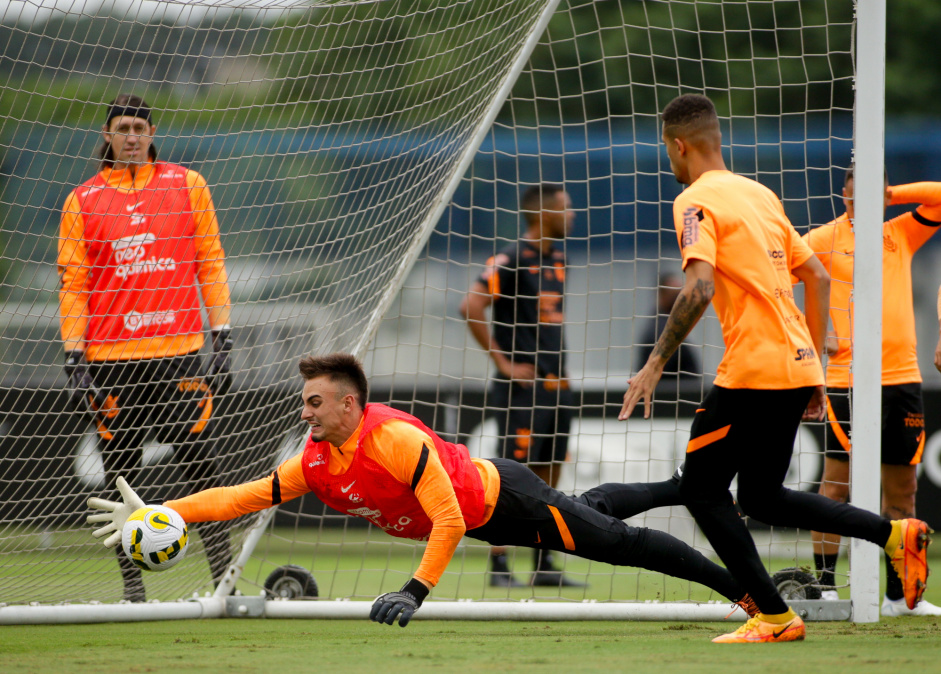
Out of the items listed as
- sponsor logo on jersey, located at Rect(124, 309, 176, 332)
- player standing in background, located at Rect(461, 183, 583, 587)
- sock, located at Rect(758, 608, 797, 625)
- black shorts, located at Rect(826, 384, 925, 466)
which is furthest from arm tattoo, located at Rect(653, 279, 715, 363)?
player standing in background, located at Rect(461, 183, 583, 587)

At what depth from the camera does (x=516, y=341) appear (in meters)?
6.84

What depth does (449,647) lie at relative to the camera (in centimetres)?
397

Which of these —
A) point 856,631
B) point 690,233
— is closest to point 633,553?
point 856,631

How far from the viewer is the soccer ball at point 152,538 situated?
396 cm

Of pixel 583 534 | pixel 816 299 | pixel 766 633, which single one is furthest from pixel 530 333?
pixel 766 633

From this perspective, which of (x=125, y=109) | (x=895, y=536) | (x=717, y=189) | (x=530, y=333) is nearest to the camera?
(x=717, y=189)

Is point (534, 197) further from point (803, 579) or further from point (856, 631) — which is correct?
point (856, 631)

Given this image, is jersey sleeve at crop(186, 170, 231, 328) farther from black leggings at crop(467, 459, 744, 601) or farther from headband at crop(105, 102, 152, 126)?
black leggings at crop(467, 459, 744, 601)

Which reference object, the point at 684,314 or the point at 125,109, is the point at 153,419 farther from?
the point at 684,314

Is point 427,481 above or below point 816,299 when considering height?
below

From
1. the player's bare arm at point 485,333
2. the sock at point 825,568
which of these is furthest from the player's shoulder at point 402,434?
the player's bare arm at point 485,333

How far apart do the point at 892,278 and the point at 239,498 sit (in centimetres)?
344

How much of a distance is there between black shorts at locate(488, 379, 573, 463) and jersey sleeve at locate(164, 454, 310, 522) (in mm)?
2352

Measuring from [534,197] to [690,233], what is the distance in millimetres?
2952
